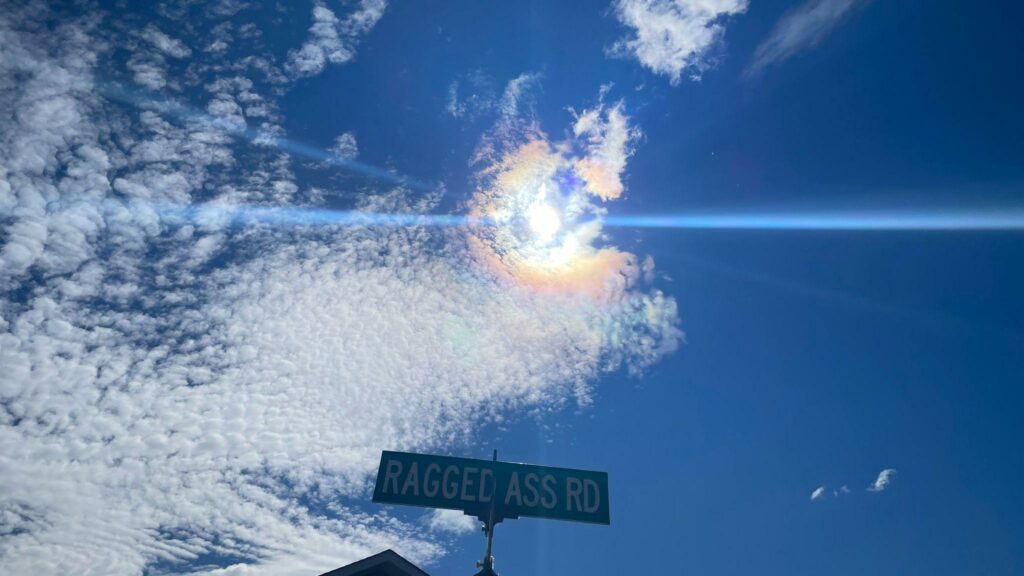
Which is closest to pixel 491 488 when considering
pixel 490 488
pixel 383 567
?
pixel 490 488

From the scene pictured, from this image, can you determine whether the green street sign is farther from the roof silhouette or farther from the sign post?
the roof silhouette

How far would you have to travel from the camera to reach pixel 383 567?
31.7ft

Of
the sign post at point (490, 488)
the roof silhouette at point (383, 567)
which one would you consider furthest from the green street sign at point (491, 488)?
the roof silhouette at point (383, 567)

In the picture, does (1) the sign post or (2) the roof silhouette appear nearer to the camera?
(1) the sign post

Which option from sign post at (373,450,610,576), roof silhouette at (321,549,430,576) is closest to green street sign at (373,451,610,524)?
sign post at (373,450,610,576)

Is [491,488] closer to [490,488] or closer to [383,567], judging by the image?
[490,488]

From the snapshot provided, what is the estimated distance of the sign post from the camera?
27.6ft

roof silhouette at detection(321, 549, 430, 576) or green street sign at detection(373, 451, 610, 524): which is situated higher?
green street sign at detection(373, 451, 610, 524)

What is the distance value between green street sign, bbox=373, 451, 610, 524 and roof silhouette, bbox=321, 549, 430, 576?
86.7 inches

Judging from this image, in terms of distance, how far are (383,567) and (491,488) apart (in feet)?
10.8

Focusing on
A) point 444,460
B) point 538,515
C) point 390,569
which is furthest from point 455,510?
point 390,569

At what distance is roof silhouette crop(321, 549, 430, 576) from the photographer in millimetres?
9453

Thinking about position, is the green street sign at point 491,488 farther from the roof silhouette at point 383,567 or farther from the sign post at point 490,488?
the roof silhouette at point 383,567

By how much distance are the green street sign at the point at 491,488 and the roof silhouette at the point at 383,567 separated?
7.22 feet
